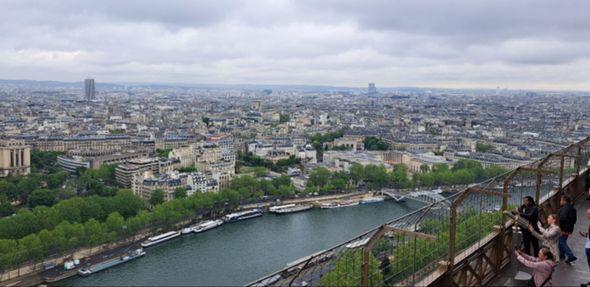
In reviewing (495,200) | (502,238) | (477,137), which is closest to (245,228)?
(495,200)

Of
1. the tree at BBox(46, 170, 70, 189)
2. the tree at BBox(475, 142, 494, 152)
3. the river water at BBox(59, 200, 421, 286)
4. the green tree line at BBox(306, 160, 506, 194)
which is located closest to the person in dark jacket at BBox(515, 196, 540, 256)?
the river water at BBox(59, 200, 421, 286)

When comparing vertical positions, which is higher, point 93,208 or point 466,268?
point 466,268

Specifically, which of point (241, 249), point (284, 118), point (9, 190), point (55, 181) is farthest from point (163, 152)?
point (284, 118)

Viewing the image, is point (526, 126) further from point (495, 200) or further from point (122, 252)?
point (495, 200)

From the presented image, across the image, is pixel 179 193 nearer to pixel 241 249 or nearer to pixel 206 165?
pixel 241 249

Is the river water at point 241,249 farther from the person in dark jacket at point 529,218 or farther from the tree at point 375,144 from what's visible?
the tree at point 375,144

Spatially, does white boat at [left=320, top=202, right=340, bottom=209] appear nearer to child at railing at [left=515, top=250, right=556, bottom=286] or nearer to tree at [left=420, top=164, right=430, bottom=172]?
tree at [left=420, top=164, right=430, bottom=172]
